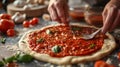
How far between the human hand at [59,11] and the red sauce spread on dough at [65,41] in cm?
8

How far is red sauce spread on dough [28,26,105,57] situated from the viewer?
1.23 metres

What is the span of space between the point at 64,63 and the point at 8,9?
31.4 inches

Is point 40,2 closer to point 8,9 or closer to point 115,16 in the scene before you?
point 8,9

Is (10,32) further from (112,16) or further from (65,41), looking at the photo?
(112,16)

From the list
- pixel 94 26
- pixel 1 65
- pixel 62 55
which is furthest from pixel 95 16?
pixel 1 65

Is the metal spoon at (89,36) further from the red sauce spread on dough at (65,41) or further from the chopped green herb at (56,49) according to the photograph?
the chopped green herb at (56,49)

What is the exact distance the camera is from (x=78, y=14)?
1.62m

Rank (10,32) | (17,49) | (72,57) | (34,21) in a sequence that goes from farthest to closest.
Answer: (34,21) → (10,32) → (17,49) → (72,57)

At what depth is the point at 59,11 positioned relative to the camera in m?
1.36

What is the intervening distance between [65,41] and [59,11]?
157 mm

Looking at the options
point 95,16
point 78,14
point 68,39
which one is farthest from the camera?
point 78,14

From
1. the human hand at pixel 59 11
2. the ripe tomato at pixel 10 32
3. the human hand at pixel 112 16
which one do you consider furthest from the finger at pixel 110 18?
the ripe tomato at pixel 10 32

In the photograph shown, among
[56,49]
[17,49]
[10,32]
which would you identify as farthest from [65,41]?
[10,32]

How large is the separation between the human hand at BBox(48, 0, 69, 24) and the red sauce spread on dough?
80 mm
